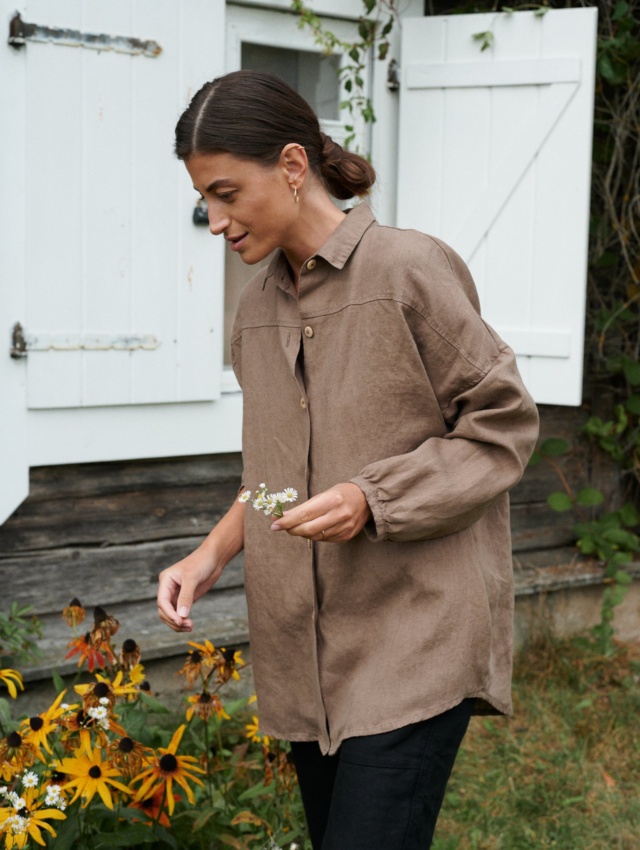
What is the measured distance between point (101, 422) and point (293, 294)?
67.1 inches

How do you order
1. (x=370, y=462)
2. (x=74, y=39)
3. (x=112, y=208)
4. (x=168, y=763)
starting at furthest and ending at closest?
(x=112, y=208) < (x=74, y=39) < (x=168, y=763) < (x=370, y=462)

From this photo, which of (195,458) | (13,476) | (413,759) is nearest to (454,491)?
(413,759)

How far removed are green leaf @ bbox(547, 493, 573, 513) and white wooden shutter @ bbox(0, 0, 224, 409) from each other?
1.63 metres

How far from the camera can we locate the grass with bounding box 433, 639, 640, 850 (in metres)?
3.25

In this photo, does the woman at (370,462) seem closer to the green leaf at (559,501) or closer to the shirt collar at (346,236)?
the shirt collar at (346,236)

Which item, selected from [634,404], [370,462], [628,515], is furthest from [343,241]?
[628,515]

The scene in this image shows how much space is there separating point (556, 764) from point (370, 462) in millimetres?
2152

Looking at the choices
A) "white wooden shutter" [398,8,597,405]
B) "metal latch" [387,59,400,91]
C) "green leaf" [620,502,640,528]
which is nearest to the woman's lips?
"white wooden shutter" [398,8,597,405]

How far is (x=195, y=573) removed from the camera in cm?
205

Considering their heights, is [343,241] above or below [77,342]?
above

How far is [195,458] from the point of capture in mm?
3938

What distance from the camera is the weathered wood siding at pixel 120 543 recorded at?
3.60 m

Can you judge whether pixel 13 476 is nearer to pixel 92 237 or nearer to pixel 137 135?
pixel 92 237

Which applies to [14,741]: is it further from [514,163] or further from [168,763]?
[514,163]
